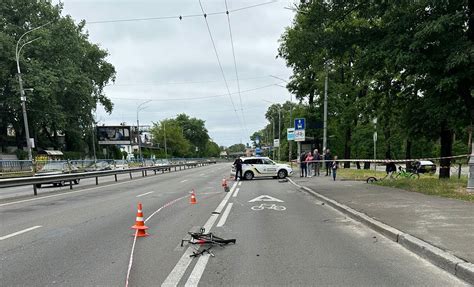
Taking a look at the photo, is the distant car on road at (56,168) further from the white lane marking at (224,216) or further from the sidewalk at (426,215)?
the sidewalk at (426,215)

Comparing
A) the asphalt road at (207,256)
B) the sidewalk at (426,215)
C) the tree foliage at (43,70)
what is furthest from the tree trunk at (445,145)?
the tree foliage at (43,70)

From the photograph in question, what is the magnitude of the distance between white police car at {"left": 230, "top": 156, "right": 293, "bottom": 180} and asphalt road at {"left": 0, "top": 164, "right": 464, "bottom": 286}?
1719 centimetres

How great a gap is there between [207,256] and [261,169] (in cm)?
2220

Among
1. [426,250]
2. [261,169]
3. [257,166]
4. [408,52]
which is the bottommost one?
[426,250]

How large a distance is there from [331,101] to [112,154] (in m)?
62.9

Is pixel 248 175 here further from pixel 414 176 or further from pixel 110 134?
pixel 110 134

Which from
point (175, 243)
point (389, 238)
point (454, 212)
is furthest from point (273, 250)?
point (454, 212)

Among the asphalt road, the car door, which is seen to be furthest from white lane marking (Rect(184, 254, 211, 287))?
the car door

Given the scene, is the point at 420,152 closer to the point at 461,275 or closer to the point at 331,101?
the point at 331,101

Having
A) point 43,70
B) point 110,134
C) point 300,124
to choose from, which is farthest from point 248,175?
point 110,134

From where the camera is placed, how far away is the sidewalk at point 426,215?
6.42 metres

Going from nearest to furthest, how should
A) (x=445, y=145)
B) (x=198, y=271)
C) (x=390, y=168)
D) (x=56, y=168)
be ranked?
(x=198, y=271)
(x=445, y=145)
(x=390, y=168)
(x=56, y=168)

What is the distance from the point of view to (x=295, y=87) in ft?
140

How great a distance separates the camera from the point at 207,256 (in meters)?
6.32
